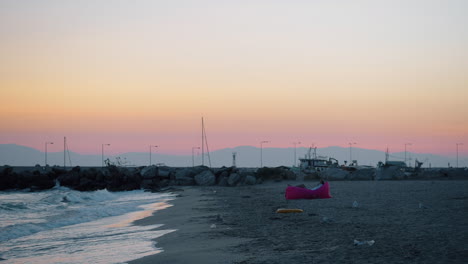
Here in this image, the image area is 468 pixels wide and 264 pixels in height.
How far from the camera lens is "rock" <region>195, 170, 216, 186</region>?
52500 mm

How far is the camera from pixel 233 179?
5009 cm

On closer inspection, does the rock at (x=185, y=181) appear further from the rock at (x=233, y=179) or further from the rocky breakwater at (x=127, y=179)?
the rock at (x=233, y=179)

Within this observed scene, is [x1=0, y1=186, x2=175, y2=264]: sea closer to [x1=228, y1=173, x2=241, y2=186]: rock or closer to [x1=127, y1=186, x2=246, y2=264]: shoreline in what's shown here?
[x1=127, y1=186, x2=246, y2=264]: shoreline

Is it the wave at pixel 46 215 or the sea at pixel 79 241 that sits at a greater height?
the sea at pixel 79 241

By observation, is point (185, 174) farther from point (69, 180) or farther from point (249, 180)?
point (69, 180)

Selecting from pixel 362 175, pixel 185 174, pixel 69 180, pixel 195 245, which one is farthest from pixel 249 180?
pixel 195 245

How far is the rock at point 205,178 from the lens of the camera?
5250 centimetres

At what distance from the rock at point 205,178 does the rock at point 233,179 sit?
2.94 m

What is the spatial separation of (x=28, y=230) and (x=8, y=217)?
7.27 m

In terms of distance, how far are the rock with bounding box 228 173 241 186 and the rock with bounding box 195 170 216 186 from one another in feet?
9.65

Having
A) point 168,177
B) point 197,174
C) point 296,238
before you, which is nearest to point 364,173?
point 197,174

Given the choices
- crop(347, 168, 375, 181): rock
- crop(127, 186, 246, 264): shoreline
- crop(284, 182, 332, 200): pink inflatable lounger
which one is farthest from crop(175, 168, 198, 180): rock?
crop(127, 186, 246, 264): shoreline

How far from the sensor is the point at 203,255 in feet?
31.6

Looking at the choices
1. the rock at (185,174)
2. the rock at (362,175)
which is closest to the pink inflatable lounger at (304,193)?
the rock at (362,175)
